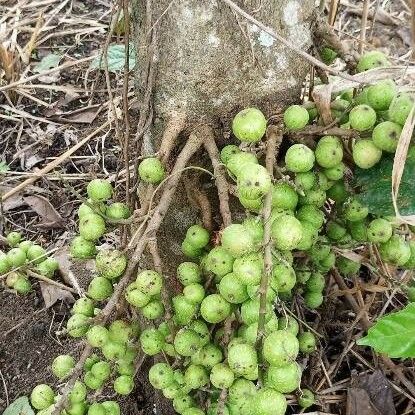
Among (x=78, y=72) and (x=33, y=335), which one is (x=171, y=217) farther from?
(x=78, y=72)

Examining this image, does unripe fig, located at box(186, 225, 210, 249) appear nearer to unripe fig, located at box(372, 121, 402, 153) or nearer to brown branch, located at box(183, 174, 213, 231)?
brown branch, located at box(183, 174, 213, 231)

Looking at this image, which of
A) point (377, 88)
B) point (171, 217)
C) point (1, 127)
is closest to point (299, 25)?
point (377, 88)

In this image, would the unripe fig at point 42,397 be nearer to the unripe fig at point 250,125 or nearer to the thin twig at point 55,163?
the unripe fig at point 250,125

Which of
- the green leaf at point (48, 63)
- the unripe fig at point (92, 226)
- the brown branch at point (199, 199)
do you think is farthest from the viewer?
the green leaf at point (48, 63)

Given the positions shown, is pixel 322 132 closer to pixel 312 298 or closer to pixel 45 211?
pixel 312 298

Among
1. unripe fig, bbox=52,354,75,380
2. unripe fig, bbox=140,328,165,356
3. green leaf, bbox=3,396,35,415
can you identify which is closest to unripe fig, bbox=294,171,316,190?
unripe fig, bbox=140,328,165,356

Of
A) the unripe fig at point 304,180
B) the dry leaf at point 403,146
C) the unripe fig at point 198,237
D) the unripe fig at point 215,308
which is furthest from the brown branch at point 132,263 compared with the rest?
the dry leaf at point 403,146
